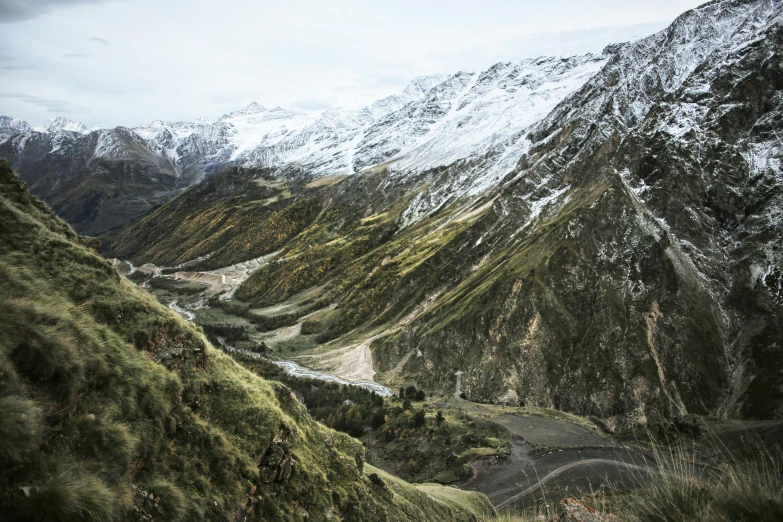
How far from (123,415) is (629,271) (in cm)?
11318

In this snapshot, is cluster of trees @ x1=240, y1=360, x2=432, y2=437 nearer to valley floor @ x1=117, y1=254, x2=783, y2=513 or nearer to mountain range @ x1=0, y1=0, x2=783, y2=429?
valley floor @ x1=117, y1=254, x2=783, y2=513

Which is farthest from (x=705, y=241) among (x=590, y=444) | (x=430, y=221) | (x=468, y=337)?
(x=430, y=221)

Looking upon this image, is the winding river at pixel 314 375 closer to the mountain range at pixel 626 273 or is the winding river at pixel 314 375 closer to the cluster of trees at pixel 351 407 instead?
the mountain range at pixel 626 273

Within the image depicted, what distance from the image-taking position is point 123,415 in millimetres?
12391

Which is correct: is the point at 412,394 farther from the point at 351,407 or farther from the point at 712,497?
the point at 712,497

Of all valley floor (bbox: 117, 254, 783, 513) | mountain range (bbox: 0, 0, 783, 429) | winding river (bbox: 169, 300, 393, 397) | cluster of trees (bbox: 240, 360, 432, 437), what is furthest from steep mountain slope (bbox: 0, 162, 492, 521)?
winding river (bbox: 169, 300, 393, 397)

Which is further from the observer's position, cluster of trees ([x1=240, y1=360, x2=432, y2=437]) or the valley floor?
cluster of trees ([x1=240, y1=360, x2=432, y2=437])

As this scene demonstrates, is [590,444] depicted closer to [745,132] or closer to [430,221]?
[745,132]

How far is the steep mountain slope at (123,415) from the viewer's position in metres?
9.48

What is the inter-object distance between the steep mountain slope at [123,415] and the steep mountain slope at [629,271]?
83700 mm

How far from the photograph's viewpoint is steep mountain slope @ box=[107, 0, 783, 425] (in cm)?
9438

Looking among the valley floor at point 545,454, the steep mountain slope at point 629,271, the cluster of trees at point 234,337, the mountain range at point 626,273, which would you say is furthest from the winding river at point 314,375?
the steep mountain slope at point 629,271

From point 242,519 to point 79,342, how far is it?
280 inches

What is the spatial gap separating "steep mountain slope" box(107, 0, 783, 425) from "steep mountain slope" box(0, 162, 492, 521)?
3295 inches
